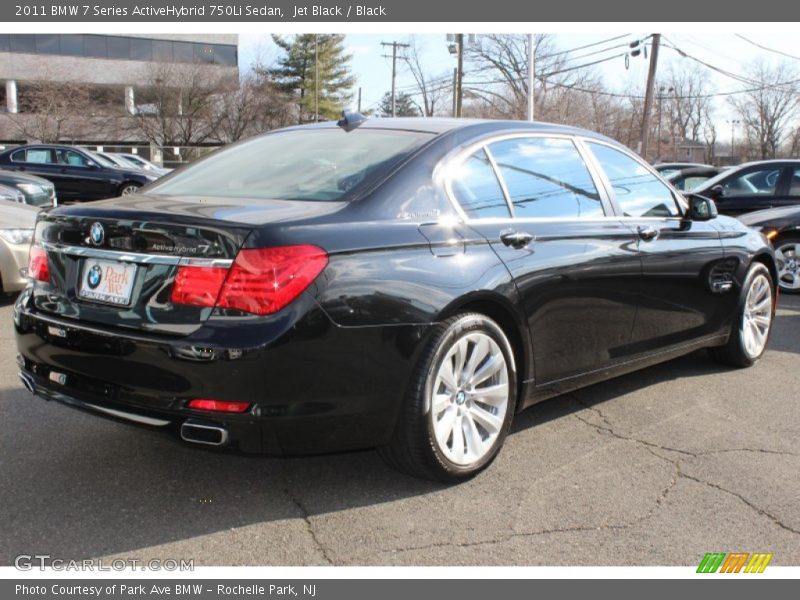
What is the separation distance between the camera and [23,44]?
159 feet

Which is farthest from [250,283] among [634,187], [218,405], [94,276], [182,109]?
[182,109]

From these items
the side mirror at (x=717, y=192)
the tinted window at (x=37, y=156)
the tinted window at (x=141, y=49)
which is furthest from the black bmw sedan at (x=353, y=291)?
the tinted window at (x=141, y=49)

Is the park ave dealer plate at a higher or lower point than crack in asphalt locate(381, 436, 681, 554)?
higher

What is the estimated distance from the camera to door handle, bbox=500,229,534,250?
11.8 feet

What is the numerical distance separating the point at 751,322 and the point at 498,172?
283 cm

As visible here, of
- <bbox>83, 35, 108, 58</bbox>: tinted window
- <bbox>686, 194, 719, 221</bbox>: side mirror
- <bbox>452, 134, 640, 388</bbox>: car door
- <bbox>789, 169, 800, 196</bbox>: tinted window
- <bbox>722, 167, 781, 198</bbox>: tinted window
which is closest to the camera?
<bbox>452, 134, 640, 388</bbox>: car door

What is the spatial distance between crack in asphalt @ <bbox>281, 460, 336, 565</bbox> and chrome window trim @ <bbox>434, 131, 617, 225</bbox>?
1.39 metres

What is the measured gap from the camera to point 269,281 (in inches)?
110

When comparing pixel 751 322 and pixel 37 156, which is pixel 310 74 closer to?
pixel 37 156

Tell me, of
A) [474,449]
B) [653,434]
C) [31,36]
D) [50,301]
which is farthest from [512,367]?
[31,36]

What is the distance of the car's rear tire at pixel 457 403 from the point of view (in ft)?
10.5

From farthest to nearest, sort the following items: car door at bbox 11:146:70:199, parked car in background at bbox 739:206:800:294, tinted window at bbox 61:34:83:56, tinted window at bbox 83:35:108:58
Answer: tinted window at bbox 83:35:108:58, tinted window at bbox 61:34:83:56, car door at bbox 11:146:70:199, parked car in background at bbox 739:206:800:294

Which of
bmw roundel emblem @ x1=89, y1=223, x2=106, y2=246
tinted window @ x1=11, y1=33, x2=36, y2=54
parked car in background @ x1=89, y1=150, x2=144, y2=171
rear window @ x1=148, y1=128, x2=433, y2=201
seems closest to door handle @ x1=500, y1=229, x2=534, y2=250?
rear window @ x1=148, y1=128, x2=433, y2=201

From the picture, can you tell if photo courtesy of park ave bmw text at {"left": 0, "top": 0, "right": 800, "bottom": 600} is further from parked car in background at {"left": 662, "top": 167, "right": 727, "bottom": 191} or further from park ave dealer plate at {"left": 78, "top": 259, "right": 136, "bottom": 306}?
parked car in background at {"left": 662, "top": 167, "right": 727, "bottom": 191}
